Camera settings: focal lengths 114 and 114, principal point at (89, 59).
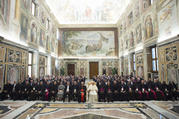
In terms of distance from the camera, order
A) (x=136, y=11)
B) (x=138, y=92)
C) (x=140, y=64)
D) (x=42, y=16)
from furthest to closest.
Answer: (x=42, y=16), (x=136, y=11), (x=140, y=64), (x=138, y=92)

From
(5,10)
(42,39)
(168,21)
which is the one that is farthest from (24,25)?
(168,21)

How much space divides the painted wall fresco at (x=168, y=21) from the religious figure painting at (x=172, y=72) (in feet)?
7.91

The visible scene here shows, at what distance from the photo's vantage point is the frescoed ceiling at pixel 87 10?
19.5 m

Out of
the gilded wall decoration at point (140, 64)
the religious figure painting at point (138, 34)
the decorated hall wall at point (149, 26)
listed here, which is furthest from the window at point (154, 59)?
the religious figure painting at point (138, 34)

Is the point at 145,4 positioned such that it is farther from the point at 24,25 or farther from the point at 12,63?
the point at 12,63

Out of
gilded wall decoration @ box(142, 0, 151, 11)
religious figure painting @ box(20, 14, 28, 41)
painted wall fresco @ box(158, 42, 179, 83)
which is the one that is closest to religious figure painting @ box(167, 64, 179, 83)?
painted wall fresco @ box(158, 42, 179, 83)

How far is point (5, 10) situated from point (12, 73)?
4891mm

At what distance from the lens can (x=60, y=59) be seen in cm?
2416

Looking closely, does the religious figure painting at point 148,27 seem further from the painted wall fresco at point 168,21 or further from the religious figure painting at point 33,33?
the religious figure painting at point 33,33

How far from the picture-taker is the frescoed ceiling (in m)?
19.5

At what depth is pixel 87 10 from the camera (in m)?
22.0

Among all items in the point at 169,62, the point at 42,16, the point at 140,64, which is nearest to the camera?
the point at 169,62

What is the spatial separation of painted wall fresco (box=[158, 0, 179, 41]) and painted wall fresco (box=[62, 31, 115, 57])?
14.7 meters

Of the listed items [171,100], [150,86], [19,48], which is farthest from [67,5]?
[171,100]
